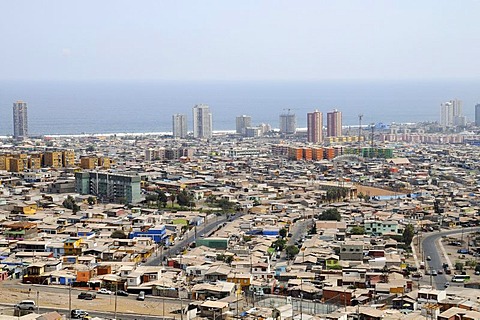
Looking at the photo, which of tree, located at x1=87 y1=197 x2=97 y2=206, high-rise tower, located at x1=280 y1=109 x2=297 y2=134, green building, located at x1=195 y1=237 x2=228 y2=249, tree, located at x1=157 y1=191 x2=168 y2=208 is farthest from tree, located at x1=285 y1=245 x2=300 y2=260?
high-rise tower, located at x1=280 y1=109 x2=297 y2=134

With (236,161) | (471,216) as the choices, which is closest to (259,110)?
(236,161)

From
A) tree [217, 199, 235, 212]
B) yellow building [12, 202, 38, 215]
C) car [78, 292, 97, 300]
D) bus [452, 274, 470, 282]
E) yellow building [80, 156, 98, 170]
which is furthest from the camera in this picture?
yellow building [80, 156, 98, 170]

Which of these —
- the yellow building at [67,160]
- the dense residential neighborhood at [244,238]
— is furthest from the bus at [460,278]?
the yellow building at [67,160]

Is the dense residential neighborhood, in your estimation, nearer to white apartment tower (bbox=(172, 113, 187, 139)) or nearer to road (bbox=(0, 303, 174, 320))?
road (bbox=(0, 303, 174, 320))

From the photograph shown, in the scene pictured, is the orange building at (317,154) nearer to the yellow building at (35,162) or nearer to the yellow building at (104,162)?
the yellow building at (104,162)

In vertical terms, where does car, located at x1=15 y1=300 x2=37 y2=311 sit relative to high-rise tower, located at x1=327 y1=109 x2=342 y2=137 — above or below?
below

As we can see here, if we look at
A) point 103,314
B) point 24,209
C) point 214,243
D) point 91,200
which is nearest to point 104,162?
point 91,200
